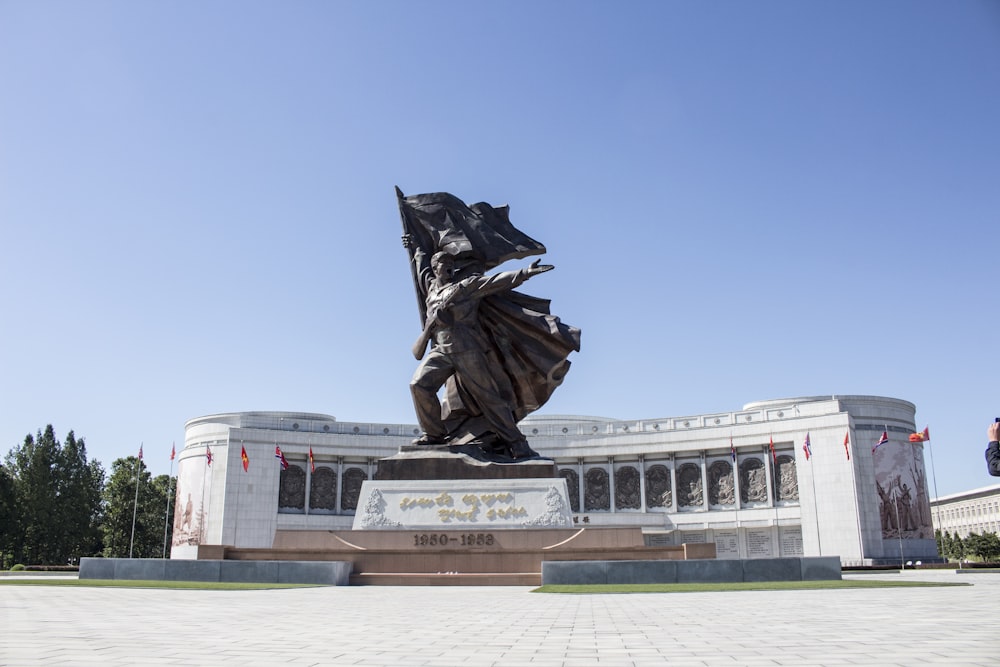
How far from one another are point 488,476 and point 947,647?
11.9 m

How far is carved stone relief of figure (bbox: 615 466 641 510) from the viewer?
51.0 metres

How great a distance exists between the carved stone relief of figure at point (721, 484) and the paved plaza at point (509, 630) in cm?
3920

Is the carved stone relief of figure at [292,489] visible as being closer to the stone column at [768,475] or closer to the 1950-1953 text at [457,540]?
the stone column at [768,475]

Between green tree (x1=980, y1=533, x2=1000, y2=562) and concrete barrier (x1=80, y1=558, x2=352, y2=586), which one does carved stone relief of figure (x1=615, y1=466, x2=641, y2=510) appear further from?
concrete barrier (x1=80, y1=558, x2=352, y2=586)

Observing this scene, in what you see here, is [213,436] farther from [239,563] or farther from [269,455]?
[239,563]

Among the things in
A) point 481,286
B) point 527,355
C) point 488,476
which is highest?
point 481,286

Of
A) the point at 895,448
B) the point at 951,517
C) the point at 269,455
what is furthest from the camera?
the point at 951,517

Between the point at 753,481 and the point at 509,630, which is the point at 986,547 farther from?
the point at 509,630

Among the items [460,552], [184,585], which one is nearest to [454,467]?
[460,552]

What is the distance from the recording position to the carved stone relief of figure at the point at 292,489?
50.5 meters

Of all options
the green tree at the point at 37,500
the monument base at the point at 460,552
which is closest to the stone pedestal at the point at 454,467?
the monument base at the point at 460,552

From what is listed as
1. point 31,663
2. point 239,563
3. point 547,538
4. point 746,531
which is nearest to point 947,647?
point 31,663

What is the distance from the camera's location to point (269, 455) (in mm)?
50500

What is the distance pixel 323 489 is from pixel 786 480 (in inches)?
1160
